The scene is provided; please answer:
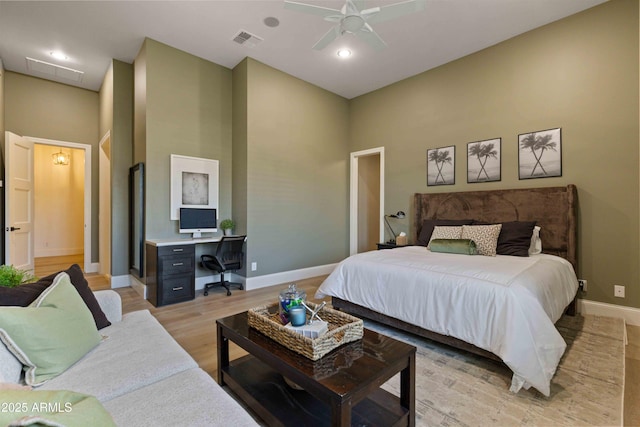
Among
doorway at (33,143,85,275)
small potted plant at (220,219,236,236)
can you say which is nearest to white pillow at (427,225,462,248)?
small potted plant at (220,219,236,236)

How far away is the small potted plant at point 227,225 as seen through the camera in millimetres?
4414

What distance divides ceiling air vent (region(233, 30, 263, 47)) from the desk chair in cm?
262

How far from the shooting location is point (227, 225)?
174 inches

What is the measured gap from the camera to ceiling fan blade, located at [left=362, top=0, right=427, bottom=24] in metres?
2.44

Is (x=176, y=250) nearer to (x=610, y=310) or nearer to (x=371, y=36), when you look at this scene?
(x=371, y=36)

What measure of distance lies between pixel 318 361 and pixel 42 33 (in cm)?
517

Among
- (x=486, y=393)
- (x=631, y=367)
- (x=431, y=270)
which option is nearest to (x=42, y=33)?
(x=431, y=270)

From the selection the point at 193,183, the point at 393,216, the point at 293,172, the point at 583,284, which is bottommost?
the point at 583,284

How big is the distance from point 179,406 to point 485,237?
3239 millimetres

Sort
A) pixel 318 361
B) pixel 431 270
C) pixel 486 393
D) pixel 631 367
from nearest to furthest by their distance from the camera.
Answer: pixel 318 361
pixel 486 393
pixel 631 367
pixel 431 270

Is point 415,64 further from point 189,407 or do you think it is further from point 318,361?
point 189,407

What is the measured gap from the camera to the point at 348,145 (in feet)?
19.1

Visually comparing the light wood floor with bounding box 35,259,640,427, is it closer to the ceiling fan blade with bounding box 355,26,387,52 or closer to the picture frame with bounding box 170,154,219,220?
the picture frame with bounding box 170,154,219,220

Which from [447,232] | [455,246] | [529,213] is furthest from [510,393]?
[529,213]
